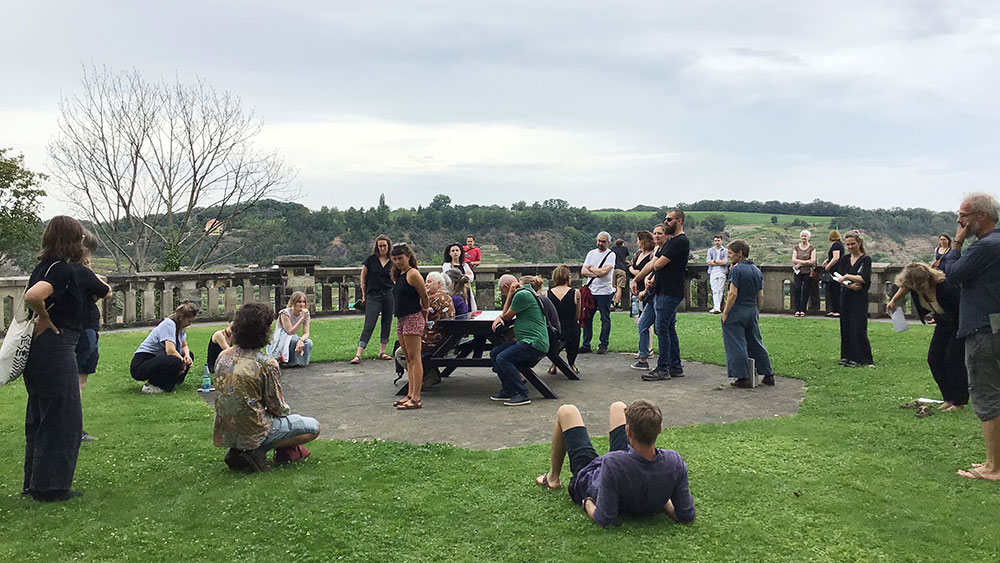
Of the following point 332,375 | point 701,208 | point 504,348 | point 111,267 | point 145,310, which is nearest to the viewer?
point 504,348

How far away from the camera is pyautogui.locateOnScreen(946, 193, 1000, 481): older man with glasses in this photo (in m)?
5.24

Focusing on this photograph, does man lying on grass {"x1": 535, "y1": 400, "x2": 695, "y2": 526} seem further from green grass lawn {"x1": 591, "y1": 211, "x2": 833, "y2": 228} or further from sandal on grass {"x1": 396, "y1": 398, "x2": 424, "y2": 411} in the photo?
green grass lawn {"x1": 591, "y1": 211, "x2": 833, "y2": 228}

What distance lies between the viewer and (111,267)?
3133cm

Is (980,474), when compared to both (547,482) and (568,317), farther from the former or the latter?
(568,317)

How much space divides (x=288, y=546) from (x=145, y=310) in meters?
12.0

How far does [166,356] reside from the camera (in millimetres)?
8688

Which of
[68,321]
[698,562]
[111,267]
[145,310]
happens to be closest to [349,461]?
[68,321]

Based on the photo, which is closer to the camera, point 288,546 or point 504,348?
point 288,546

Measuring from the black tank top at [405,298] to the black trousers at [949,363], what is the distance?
15.3ft

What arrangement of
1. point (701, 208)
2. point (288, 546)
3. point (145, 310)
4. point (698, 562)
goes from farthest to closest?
point (701, 208) < point (145, 310) < point (288, 546) < point (698, 562)

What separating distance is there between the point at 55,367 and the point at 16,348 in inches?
10.3

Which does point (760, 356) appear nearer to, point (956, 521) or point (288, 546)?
point (956, 521)

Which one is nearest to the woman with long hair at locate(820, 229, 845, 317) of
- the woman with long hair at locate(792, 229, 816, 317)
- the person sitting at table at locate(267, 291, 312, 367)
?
the woman with long hair at locate(792, 229, 816, 317)

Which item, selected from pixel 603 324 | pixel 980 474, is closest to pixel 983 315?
pixel 980 474
